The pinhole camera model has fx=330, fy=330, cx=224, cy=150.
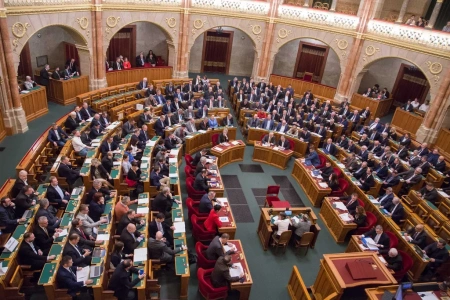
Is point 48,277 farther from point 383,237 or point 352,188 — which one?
point 352,188

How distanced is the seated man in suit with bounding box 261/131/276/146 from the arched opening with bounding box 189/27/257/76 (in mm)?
10342

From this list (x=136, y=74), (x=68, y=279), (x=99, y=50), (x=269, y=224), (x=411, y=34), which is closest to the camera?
(x=68, y=279)

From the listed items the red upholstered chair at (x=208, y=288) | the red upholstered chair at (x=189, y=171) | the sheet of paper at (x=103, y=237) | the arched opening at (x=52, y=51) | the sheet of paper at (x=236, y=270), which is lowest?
the red upholstered chair at (x=208, y=288)

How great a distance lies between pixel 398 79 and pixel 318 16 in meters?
6.58

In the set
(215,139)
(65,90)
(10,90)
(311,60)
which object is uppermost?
(311,60)

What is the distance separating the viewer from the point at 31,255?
7.12 metres

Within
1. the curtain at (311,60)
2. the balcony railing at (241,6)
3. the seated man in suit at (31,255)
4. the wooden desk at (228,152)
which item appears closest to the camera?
the seated man in suit at (31,255)

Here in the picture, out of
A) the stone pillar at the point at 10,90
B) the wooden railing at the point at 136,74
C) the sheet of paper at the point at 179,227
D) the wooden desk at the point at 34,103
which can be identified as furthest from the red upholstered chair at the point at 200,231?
the wooden railing at the point at 136,74

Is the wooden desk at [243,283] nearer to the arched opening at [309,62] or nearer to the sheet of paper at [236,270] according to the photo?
the sheet of paper at [236,270]

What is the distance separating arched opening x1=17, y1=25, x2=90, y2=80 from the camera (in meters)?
16.1

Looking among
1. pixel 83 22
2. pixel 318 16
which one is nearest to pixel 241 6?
pixel 318 16

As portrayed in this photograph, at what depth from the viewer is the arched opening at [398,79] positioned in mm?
19828

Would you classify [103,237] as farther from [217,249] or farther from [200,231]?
[217,249]

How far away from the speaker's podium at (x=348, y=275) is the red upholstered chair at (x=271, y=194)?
3.24 meters
